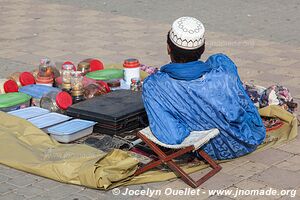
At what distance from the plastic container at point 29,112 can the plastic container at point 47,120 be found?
68mm

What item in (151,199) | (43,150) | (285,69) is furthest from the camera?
(285,69)

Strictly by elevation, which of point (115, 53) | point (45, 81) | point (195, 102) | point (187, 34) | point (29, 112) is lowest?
point (115, 53)

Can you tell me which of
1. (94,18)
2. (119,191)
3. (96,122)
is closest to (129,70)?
(96,122)

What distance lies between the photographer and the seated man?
473cm

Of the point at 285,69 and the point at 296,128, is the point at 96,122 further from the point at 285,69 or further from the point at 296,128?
the point at 285,69

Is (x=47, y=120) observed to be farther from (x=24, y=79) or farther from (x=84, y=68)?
(x=84, y=68)

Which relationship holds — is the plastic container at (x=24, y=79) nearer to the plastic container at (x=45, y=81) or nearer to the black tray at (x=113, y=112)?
the plastic container at (x=45, y=81)

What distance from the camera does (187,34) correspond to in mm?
4699

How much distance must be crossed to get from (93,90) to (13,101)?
699mm

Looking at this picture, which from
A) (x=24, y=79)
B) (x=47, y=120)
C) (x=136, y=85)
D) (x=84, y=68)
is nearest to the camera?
(x=47, y=120)

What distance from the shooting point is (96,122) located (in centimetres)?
540

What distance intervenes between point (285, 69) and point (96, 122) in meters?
2.89

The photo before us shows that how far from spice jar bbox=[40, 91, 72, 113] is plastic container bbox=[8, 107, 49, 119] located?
0.24ft

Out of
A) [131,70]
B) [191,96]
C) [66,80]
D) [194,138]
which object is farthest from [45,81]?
[194,138]
